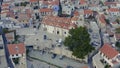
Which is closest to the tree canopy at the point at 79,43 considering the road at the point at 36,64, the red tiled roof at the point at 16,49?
the road at the point at 36,64

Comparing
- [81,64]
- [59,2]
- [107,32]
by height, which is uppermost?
[59,2]

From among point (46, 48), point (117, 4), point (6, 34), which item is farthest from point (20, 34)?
point (117, 4)

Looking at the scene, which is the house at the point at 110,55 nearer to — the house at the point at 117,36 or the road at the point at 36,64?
the house at the point at 117,36

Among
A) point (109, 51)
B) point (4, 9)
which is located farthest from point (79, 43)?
point (4, 9)

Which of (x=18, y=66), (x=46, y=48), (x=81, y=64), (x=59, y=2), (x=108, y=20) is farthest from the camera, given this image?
(x=59, y=2)

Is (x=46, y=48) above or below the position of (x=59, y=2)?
below

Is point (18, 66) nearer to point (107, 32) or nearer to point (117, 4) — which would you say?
point (107, 32)

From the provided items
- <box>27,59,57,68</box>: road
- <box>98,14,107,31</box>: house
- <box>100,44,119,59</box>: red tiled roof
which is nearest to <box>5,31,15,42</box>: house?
<box>27,59,57,68</box>: road
